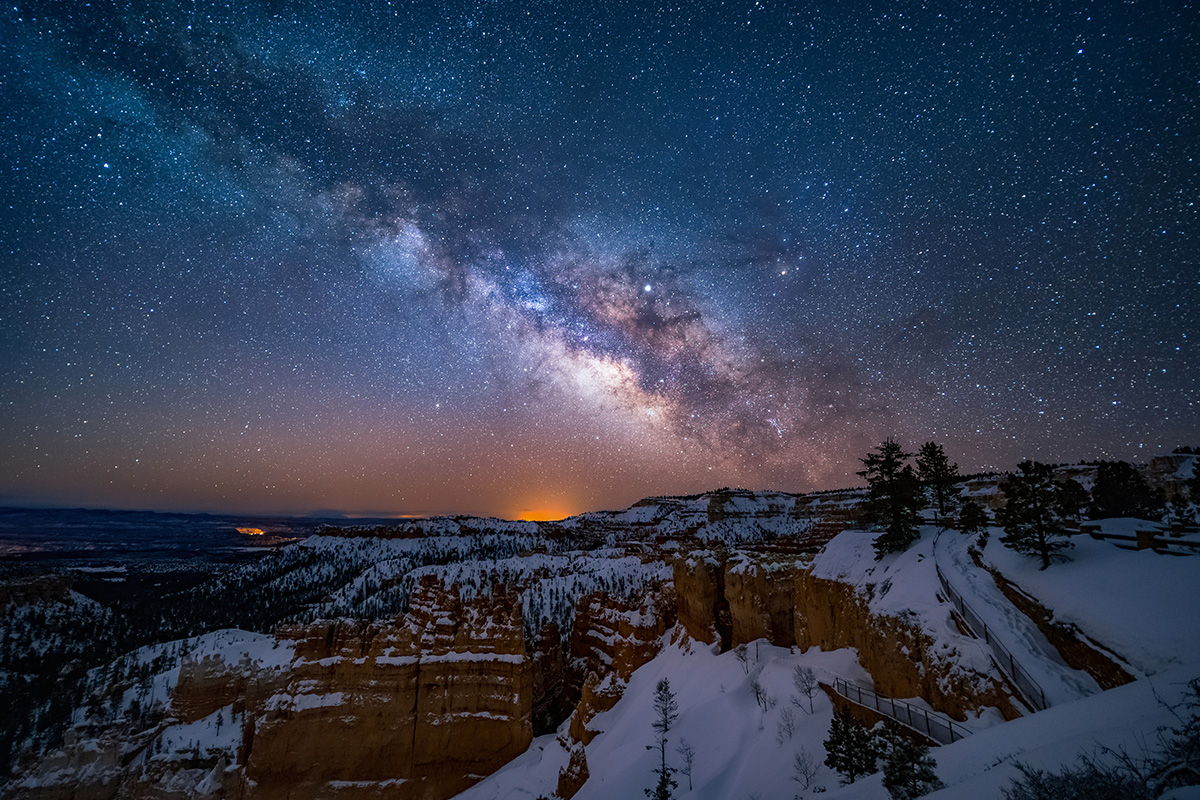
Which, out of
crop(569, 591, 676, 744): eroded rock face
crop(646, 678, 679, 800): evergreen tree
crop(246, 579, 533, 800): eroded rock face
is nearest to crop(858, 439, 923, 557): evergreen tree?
crop(646, 678, 679, 800): evergreen tree

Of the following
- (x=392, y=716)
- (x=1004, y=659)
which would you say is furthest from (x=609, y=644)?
(x=1004, y=659)

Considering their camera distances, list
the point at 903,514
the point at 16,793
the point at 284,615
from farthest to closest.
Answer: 1. the point at 284,615
2. the point at 16,793
3. the point at 903,514

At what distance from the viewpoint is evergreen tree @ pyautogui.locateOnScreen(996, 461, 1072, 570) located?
62.5 feet

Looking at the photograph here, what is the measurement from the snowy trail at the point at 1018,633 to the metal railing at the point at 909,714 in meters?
2.67

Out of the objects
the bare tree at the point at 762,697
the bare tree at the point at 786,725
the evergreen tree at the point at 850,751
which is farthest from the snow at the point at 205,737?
the evergreen tree at the point at 850,751

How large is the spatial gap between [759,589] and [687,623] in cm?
982

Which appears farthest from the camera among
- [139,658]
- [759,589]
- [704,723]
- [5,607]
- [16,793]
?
[5,607]

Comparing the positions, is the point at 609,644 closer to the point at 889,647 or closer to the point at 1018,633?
the point at 889,647

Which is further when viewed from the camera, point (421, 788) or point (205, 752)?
point (205, 752)

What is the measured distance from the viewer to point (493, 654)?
3856 cm

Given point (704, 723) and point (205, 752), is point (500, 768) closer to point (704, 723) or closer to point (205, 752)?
point (704, 723)

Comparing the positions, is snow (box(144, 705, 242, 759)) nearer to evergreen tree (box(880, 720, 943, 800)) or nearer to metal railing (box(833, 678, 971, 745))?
metal railing (box(833, 678, 971, 745))

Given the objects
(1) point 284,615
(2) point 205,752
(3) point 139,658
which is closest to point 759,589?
(2) point 205,752

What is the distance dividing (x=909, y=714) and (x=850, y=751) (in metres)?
2.48
